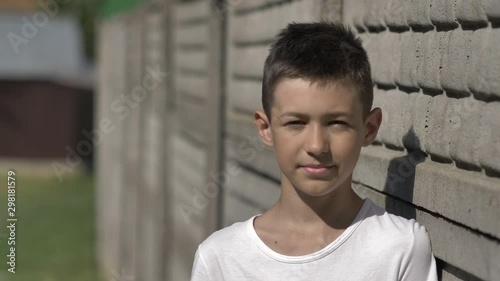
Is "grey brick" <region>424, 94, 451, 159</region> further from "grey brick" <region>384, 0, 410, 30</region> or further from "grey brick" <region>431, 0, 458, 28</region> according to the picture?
"grey brick" <region>384, 0, 410, 30</region>

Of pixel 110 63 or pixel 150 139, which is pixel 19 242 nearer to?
pixel 110 63

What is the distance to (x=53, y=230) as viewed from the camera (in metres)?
18.4

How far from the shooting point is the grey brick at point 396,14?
336 centimetres

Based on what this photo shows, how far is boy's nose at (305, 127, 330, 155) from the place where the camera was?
8.63 ft

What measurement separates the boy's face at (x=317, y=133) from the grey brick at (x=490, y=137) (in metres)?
0.30

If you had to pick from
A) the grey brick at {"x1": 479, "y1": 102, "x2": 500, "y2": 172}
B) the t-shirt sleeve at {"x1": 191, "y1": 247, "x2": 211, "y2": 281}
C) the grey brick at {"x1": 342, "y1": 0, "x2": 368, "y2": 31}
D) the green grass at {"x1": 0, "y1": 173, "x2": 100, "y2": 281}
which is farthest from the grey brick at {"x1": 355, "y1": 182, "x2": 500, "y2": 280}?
the green grass at {"x1": 0, "y1": 173, "x2": 100, "y2": 281}

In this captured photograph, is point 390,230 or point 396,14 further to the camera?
point 396,14

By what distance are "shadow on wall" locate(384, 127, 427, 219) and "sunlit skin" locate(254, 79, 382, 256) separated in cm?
37

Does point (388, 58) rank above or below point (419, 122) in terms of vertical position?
above

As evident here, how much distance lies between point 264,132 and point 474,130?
0.54m

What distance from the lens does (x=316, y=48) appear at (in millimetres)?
2768

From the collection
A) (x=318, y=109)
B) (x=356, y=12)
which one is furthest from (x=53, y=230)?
(x=318, y=109)

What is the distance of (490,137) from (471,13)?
1.14ft

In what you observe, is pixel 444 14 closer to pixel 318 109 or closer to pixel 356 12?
pixel 318 109
